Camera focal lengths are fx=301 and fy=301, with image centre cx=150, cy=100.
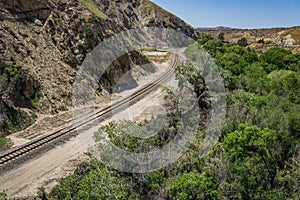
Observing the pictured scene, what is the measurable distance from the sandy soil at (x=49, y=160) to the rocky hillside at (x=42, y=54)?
4.87 ft

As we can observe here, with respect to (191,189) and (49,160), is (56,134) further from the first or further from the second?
(191,189)

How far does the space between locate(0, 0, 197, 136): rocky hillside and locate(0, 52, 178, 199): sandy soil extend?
1485 mm

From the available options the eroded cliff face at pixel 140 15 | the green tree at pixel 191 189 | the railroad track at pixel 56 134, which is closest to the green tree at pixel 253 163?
the green tree at pixel 191 189

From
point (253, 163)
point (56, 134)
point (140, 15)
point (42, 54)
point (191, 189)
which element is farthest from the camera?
point (140, 15)

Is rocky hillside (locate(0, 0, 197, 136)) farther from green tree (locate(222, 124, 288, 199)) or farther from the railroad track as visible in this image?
A: green tree (locate(222, 124, 288, 199))

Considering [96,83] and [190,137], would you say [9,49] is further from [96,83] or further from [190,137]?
[190,137]

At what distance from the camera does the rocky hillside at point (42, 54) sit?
2375 cm

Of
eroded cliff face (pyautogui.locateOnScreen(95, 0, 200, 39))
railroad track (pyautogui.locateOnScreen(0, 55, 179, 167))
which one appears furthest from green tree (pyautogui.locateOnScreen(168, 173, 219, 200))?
eroded cliff face (pyautogui.locateOnScreen(95, 0, 200, 39))

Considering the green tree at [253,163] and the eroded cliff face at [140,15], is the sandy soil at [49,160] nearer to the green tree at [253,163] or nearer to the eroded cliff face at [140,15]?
the green tree at [253,163]

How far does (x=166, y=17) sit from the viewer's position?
11944 centimetres

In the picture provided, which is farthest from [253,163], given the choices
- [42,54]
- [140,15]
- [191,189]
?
[140,15]

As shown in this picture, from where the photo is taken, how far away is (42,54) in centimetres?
2945

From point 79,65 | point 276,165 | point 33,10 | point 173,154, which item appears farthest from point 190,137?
point 33,10

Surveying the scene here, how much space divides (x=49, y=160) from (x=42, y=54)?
15284 mm
